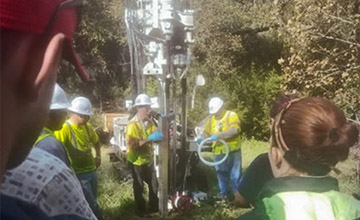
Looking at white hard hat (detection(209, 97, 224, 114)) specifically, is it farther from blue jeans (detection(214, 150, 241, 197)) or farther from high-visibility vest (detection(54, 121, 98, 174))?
high-visibility vest (detection(54, 121, 98, 174))

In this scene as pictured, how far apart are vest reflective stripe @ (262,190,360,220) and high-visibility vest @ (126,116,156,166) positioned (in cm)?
556

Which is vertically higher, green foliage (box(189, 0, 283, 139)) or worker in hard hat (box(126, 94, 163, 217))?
green foliage (box(189, 0, 283, 139))

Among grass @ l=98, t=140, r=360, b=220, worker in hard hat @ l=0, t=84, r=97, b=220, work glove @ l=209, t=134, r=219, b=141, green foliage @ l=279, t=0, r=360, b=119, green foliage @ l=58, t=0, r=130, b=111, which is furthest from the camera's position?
green foliage @ l=58, t=0, r=130, b=111

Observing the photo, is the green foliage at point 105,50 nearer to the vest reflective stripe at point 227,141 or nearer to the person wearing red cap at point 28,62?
the vest reflective stripe at point 227,141

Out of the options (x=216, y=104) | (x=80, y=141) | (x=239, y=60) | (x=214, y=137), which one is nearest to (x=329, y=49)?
(x=216, y=104)

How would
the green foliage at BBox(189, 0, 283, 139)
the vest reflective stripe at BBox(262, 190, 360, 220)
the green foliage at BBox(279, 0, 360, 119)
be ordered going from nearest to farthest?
the vest reflective stripe at BBox(262, 190, 360, 220) → the green foliage at BBox(279, 0, 360, 119) → the green foliage at BBox(189, 0, 283, 139)

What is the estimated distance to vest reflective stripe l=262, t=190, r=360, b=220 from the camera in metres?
2.00

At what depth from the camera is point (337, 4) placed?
10.3m

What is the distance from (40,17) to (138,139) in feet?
22.7

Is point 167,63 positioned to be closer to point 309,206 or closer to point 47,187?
point 309,206

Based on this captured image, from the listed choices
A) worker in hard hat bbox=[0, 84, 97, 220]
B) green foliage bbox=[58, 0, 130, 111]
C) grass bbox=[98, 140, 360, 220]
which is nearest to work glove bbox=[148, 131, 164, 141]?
grass bbox=[98, 140, 360, 220]

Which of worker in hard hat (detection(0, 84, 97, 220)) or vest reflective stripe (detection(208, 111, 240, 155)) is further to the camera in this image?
vest reflective stripe (detection(208, 111, 240, 155))

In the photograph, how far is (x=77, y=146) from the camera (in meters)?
6.25

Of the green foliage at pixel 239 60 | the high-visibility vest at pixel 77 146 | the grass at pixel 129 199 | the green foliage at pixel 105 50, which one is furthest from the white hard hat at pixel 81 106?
the green foliage at pixel 105 50
